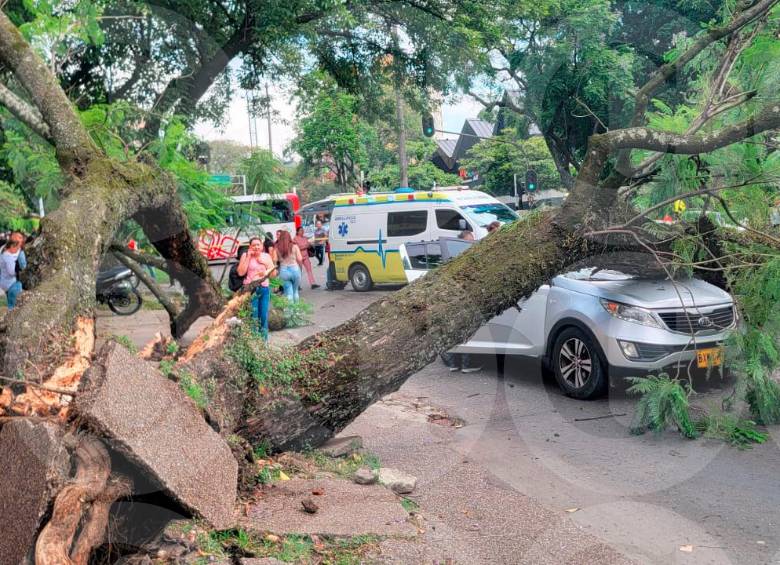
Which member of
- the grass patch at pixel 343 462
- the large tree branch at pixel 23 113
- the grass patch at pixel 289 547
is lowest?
the grass patch at pixel 343 462

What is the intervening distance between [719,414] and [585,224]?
2134 mm

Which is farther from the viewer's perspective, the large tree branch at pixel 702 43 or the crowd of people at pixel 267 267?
the crowd of people at pixel 267 267

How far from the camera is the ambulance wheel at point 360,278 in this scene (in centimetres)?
2091

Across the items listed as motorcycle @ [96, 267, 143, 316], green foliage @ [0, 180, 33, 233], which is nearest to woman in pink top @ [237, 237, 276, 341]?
green foliage @ [0, 180, 33, 233]

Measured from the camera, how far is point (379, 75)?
1936cm

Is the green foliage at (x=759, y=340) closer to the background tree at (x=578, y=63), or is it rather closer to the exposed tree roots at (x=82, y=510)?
the exposed tree roots at (x=82, y=510)

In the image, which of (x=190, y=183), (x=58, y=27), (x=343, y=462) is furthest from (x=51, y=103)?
(x=58, y=27)

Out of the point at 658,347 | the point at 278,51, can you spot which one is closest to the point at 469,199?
the point at 278,51

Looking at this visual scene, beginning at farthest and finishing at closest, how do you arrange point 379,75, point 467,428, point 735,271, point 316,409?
point 379,75 → point 467,428 → point 735,271 → point 316,409

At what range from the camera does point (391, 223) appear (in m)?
20.4

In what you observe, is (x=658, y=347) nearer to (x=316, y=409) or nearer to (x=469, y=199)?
(x=316, y=409)

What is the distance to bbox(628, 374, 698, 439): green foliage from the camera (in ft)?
23.4

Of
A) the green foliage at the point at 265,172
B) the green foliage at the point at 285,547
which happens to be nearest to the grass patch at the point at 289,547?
the green foliage at the point at 285,547

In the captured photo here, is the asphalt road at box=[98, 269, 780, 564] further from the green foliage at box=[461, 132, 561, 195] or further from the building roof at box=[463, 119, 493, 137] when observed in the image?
the building roof at box=[463, 119, 493, 137]
